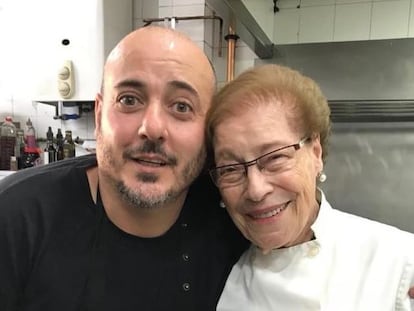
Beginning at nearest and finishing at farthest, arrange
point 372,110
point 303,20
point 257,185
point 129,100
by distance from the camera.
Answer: point 257,185 < point 129,100 < point 372,110 < point 303,20

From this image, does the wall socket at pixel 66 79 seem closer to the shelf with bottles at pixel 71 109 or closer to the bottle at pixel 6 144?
the shelf with bottles at pixel 71 109

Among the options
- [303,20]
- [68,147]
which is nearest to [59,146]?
[68,147]

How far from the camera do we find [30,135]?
272 cm

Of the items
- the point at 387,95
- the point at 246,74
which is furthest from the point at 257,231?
the point at 387,95

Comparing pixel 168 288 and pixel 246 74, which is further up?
pixel 246 74

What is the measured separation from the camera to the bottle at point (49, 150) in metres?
2.57

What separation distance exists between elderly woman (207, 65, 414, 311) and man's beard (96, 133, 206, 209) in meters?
0.06

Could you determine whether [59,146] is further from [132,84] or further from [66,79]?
[132,84]

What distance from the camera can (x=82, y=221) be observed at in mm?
1026

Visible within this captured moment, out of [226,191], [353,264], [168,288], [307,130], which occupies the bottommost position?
[168,288]

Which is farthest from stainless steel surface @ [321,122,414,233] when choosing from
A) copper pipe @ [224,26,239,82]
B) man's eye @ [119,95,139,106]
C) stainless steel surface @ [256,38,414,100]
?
man's eye @ [119,95,139,106]

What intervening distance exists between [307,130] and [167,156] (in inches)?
12.8

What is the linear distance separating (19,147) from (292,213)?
7.34 feet

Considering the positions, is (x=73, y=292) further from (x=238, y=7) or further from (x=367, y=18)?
(x=367, y=18)
